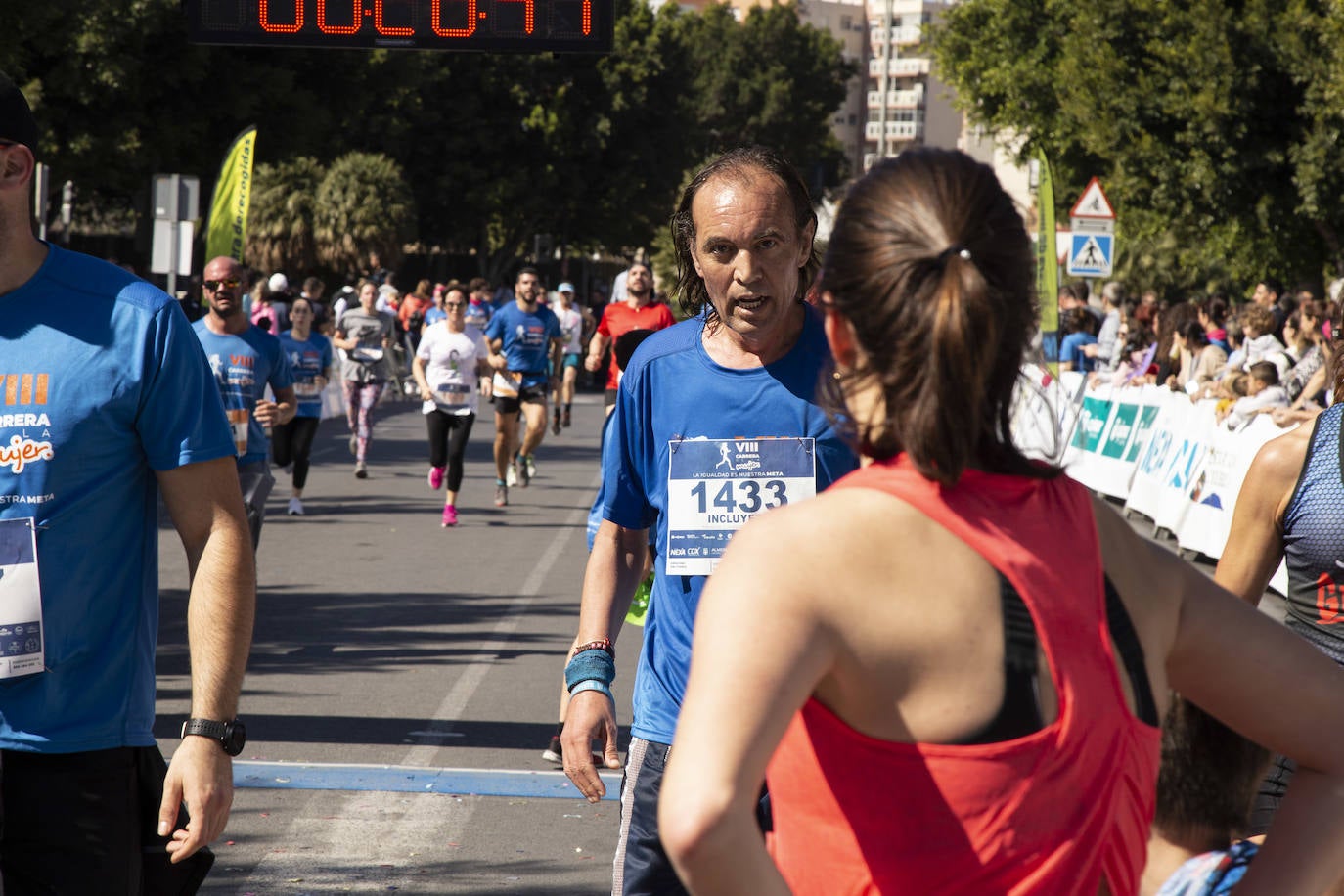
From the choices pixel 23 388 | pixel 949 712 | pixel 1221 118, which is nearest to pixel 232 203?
pixel 1221 118

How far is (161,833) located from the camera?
296 cm

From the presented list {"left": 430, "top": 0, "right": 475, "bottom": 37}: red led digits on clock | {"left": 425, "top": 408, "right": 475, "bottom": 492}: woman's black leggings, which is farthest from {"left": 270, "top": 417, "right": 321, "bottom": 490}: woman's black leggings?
{"left": 430, "top": 0, "right": 475, "bottom": 37}: red led digits on clock

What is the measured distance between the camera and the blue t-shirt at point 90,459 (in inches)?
116

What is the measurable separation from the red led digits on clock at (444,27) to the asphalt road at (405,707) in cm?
310

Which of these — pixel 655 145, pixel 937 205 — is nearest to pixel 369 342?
pixel 937 205

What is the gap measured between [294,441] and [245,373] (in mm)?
4370

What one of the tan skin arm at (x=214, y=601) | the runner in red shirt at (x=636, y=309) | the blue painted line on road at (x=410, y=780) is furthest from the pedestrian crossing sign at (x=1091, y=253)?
the tan skin arm at (x=214, y=601)

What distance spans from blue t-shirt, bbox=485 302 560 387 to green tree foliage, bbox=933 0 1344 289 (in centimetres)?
1107

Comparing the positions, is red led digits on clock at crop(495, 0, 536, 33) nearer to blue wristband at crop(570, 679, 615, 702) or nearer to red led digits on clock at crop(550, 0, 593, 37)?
red led digits on clock at crop(550, 0, 593, 37)

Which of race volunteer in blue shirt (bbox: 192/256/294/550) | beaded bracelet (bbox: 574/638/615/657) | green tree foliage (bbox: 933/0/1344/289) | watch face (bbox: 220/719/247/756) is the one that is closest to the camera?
watch face (bbox: 220/719/247/756)

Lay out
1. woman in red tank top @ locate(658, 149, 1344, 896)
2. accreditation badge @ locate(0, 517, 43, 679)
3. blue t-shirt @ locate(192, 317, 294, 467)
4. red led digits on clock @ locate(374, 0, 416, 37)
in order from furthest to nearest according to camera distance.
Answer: blue t-shirt @ locate(192, 317, 294, 467) < red led digits on clock @ locate(374, 0, 416, 37) < accreditation badge @ locate(0, 517, 43, 679) < woman in red tank top @ locate(658, 149, 1344, 896)

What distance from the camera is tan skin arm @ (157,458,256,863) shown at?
302 centimetres

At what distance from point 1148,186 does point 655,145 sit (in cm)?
3220

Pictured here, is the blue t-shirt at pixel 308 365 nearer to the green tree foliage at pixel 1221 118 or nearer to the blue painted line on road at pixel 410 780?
the blue painted line on road at pixel 410 780
